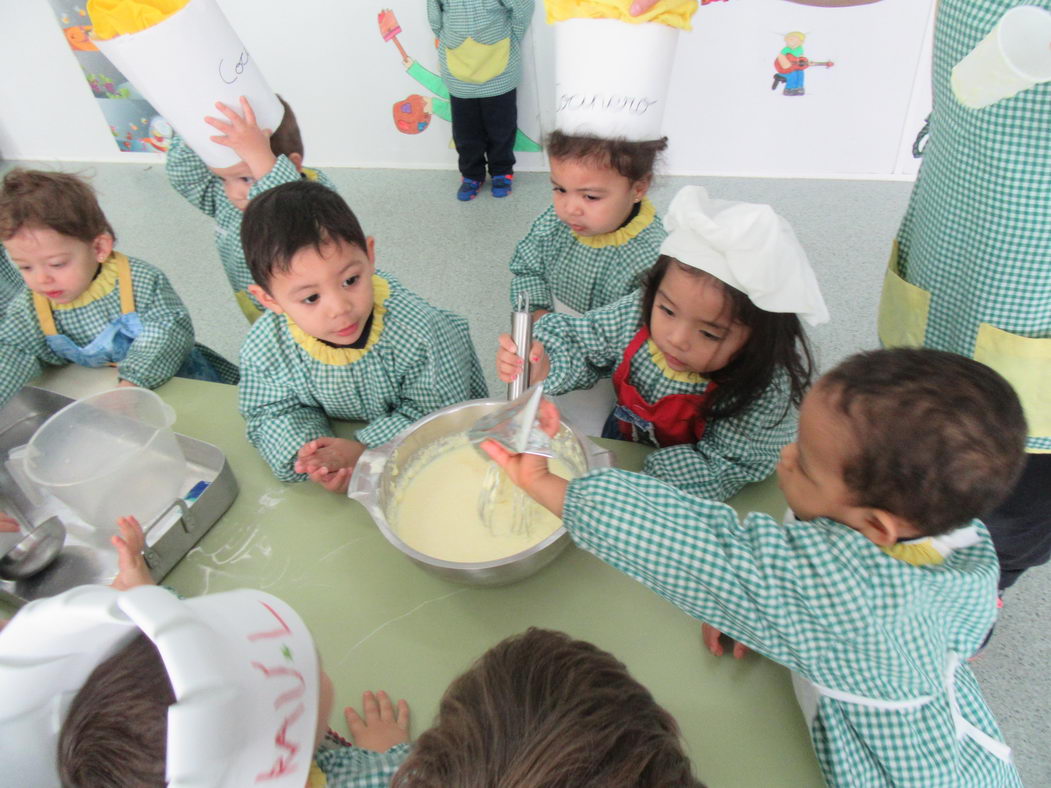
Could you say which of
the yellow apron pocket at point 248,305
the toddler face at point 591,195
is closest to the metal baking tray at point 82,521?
the yellow apron pocket at point 248,305

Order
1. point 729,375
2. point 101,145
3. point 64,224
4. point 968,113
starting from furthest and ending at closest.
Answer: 1. point 101,145
2. point 64,224
3. point 729,375
4. point 968,113

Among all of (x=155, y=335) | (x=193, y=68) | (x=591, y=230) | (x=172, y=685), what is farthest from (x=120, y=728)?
(x=591, y=230)

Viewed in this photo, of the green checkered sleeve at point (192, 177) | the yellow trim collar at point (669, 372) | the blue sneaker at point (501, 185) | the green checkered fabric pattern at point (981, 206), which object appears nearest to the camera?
the green checkered fabric pattern at point (981, 206)

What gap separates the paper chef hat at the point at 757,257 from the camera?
772mm

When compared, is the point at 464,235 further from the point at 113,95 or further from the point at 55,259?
the point at 113,95

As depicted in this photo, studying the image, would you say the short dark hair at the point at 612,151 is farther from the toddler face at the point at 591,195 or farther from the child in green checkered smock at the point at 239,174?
the child in green checkered smock at the point at 239,174

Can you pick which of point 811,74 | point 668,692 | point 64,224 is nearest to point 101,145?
point 64,224

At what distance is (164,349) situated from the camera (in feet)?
3.77

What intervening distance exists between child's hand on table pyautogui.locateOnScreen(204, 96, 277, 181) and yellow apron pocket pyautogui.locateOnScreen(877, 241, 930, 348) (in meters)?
1.08

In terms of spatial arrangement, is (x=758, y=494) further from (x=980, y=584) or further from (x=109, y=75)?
(x=109, y=75)

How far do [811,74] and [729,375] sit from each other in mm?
2011

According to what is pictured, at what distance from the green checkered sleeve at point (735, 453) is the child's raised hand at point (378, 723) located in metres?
0.44

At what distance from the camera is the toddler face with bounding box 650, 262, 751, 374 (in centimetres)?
86

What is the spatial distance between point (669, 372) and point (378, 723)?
615 millimetres
